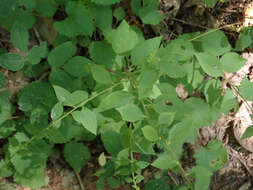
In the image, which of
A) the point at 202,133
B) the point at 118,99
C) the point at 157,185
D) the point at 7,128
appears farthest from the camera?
the point at 202,133

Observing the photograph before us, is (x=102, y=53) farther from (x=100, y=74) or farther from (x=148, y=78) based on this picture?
(x=148, y=78)

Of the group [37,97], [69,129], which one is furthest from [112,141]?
[37,97]

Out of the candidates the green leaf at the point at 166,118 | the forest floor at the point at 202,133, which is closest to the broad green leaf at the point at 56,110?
the green leaf at the point at 166,118

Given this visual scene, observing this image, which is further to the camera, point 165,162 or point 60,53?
point 60,53

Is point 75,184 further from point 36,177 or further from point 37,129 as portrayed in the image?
point 37,129

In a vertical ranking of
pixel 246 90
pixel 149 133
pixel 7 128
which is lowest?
pixel 7 128
